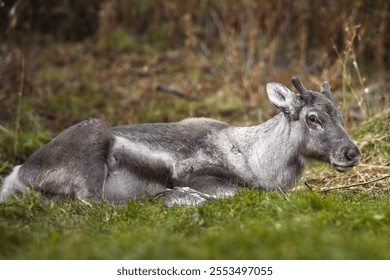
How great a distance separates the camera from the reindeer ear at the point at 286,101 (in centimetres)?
676

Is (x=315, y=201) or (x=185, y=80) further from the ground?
(x=315, y=201)

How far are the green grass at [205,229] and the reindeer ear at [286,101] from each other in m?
1.28

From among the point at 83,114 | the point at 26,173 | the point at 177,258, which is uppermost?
the point at 177,258

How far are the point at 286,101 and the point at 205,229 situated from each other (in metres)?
2.54

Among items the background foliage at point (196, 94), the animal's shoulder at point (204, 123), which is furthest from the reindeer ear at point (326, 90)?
the animal's shoulder at point (204, 123)

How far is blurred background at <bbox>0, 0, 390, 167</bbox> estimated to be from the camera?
37.8ft

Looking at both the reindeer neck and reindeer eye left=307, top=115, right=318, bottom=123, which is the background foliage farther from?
reindeer eye left=307, top=115, right=318, bottom=123

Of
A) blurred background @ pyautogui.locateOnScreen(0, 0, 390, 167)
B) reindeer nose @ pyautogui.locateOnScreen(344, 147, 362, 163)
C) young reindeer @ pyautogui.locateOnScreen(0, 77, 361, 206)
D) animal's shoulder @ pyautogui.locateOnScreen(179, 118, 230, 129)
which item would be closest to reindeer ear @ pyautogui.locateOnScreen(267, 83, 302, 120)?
young reindeer @ pyautogui.locateOnScreen(0, 77, 361, 206)

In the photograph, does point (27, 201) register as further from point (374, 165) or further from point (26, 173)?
point (374, 165)

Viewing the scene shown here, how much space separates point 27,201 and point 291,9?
11.5 meters

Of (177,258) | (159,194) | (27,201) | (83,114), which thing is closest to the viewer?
(177,258)

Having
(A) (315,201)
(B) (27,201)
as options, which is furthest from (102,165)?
(A) (315,201)

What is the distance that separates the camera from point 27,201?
17.5ft

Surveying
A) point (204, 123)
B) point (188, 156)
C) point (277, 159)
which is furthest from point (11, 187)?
point (277, 159)
